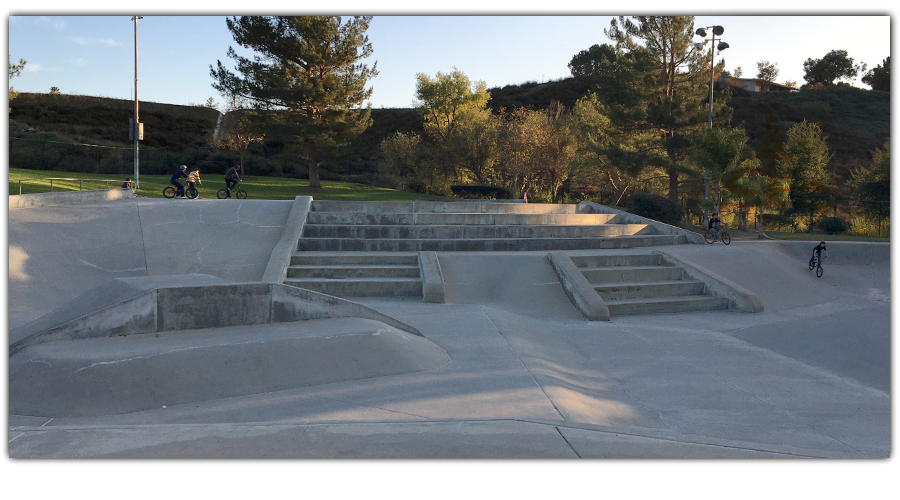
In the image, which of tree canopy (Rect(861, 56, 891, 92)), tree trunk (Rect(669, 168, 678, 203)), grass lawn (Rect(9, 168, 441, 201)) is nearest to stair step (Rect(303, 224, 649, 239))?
tree canopy (Rect(861, 56, 891, 92))

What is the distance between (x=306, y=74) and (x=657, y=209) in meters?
17.9

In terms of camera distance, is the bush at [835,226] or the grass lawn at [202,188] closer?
the grass lawn at [202,188]

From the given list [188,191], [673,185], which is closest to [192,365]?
[188,191]

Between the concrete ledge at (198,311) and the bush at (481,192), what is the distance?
2540cm

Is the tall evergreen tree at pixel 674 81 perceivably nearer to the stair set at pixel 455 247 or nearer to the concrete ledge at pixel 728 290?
the stair set at pixel 455 247

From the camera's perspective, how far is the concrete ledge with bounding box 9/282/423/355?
19.6ft

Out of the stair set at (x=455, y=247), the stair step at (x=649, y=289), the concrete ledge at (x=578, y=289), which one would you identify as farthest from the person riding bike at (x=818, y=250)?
the concrete ledge at (x=578, y=289)

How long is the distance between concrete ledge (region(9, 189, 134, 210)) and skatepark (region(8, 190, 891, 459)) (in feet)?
3.28

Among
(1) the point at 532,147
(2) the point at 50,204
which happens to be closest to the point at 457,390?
(2) the point at 50,204

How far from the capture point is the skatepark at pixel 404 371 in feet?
13.8

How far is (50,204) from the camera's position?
14.4 metres

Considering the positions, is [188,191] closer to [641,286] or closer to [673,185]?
[641,286]

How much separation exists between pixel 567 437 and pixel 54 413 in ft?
14.0

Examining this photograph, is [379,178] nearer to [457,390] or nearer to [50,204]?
[50,204]
